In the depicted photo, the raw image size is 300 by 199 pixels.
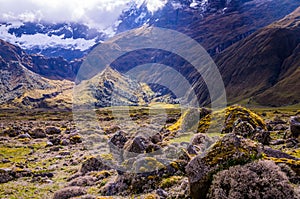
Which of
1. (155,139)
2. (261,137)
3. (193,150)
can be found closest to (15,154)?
(155,139)

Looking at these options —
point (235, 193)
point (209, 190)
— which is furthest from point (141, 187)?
point (235, 193)

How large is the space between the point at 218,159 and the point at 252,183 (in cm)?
219

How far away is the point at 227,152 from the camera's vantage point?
1317 cm

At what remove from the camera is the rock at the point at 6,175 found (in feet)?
89.5

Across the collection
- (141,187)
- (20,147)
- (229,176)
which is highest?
(229,176)

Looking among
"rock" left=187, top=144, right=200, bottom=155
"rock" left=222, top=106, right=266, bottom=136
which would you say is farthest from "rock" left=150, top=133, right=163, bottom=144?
"rock" left=187, top=144, right=200, bottom=155

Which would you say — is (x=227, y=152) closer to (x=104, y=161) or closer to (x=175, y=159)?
(x=175, y=159)

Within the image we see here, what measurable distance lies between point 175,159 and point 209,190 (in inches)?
324

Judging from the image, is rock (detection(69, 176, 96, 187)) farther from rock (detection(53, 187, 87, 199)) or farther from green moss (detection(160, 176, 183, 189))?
green moss (detection(160, 176, 183, 189))

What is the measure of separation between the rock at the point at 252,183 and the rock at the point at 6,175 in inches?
920

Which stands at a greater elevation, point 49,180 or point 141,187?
point 141,187

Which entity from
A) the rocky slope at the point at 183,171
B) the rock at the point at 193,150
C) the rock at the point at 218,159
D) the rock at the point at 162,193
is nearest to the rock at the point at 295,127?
the rocky slope at the point at 183,171

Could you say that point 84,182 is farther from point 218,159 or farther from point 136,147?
point 218,159

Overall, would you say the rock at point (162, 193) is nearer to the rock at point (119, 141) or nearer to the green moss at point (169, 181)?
the green moss at point (169, 181)
